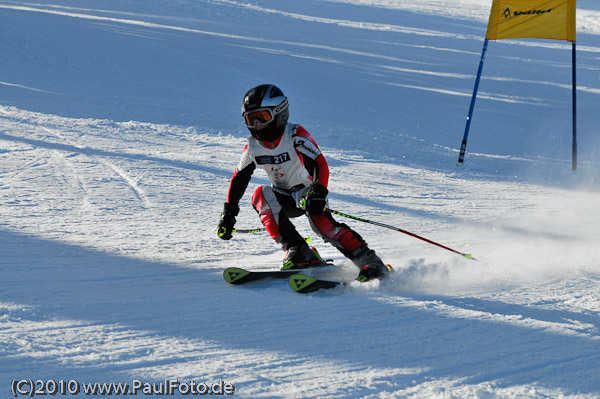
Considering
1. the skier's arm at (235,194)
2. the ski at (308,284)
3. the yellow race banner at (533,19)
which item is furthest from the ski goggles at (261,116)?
the yellow race banner at (533,19)

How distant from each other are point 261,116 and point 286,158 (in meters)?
0.42

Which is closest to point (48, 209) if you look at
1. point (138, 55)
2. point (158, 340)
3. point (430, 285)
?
point (158, 340)

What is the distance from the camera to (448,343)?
3469 millimetres

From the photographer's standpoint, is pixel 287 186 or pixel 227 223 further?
pixel 287 186

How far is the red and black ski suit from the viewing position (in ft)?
14.8

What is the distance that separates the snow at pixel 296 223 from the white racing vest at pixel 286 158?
806 mm

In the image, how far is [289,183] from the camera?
4.70m

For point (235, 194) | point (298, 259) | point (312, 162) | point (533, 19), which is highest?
point (533, 19)

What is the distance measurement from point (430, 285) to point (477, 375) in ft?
4.74

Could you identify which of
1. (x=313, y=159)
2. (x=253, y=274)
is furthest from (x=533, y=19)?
(x=253, y=274)

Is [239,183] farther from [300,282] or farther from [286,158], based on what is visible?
[300,282]

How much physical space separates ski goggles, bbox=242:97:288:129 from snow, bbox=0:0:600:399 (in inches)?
47.1

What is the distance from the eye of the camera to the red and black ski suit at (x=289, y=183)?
4.52m

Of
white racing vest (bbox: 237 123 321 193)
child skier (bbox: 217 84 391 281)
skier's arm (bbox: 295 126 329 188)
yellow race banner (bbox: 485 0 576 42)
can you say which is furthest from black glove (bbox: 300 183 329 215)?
yellow race banner (bbox: 485 0 576 42)
